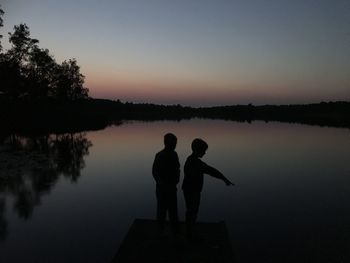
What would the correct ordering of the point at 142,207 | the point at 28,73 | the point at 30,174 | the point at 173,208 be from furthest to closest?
the point at 28,73, the point at 30,174, the point at 142,207, the point at 173,208

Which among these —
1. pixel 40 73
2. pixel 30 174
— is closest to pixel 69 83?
pixel 40 73

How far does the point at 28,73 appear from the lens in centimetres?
7775

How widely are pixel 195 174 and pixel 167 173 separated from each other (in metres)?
0.66

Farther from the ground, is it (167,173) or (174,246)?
(167,173)

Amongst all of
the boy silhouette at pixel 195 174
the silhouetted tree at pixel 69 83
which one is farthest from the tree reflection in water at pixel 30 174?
the silhouetted tree at pixel 69 83

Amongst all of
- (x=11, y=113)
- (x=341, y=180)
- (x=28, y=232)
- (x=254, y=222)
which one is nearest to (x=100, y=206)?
(x=28, y=232)

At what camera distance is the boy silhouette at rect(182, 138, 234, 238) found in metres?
9.02

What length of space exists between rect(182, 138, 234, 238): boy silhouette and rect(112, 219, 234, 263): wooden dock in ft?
1.66

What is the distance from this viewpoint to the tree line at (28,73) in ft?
211

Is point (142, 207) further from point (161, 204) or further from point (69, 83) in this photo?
point (69, 83)

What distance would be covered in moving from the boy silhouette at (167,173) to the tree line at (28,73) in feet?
136

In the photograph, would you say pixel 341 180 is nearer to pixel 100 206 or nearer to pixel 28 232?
pixel 100 206

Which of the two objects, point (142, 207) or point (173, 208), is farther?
point (142, 207)

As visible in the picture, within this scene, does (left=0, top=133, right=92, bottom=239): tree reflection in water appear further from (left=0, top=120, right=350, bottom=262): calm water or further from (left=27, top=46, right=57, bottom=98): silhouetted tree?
(left=27, top=46, right=57, bottom=98): silhouetted tree
